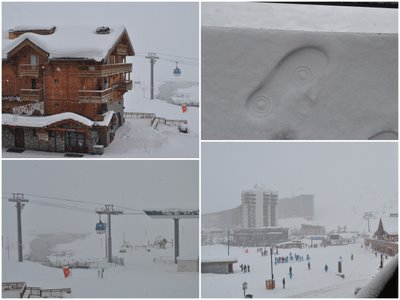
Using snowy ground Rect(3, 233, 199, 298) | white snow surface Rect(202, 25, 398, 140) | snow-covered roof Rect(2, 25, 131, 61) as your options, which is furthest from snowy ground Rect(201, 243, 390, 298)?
snow-covered roof Rect(2, 25, 131, 61)

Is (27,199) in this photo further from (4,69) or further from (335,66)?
(335,66)

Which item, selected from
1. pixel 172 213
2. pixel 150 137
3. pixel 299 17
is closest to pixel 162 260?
pixel 172 213

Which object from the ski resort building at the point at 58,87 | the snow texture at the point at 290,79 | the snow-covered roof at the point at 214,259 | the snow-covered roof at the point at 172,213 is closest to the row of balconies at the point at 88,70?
the ski resort building at the point at 58,87

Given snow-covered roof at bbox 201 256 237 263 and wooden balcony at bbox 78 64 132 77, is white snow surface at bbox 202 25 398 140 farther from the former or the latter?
snow-covered roof at bbox 201 256 237 263

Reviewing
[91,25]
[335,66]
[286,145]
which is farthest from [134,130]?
[335,66]

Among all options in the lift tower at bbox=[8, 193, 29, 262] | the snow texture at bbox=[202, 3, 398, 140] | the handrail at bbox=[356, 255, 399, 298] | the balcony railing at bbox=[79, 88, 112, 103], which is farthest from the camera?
the lift tower at bbox=[8, 193, 29, 262]

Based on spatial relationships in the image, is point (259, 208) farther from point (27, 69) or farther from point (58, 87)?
point (27, 69)
